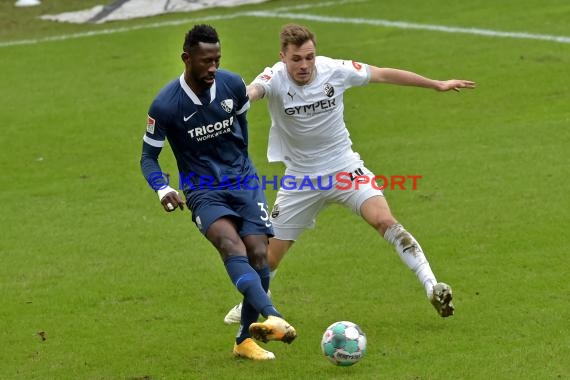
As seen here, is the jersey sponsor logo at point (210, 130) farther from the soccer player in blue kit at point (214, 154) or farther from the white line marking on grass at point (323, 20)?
the white line marking on grass at point (323, 20)

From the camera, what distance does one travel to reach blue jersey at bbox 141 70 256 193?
31.5 ft

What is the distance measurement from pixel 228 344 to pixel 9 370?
1.76 metres

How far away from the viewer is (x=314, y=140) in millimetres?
10664

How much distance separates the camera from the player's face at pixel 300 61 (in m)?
10.3

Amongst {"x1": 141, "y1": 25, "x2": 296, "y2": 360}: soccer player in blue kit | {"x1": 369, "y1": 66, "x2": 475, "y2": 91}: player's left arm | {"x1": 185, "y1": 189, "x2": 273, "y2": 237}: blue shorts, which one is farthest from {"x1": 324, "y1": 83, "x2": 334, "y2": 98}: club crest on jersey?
{"x1": 185, "y1": 189, "x2": 273, "y2": 237}: blue shorts

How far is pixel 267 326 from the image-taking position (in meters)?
8.59

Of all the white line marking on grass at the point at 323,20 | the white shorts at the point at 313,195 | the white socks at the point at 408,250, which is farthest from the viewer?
the white line marking on grass at the point at 323,20

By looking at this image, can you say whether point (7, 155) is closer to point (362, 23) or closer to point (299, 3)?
point (362, 23)

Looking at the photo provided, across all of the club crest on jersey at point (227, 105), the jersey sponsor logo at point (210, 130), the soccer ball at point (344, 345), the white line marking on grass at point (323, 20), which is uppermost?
the club crest on jersey at point (227, 105)

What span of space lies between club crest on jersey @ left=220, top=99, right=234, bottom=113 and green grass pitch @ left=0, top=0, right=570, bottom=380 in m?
1.97

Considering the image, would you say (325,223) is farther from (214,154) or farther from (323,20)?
(323,20)

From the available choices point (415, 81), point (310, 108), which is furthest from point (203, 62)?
point (415, 81)

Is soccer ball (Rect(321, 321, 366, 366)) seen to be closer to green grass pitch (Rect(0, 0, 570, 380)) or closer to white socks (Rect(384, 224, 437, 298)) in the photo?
green grass pitch (Rect(0, 0, 570, 380))

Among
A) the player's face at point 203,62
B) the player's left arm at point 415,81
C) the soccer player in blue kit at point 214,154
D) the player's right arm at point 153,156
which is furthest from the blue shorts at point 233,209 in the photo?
the player's left arm at point 415,81
